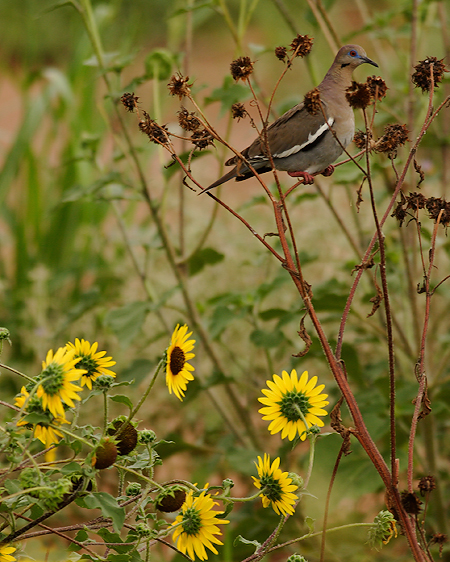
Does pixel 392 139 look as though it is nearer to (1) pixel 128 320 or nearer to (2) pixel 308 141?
(2) pixel 308 141

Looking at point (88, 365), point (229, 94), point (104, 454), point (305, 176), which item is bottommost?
point (104, 454)

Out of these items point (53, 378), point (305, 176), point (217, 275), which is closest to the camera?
point (53, 378)

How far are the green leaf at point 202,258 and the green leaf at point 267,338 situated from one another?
0.21 m

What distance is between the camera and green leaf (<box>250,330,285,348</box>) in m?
1.59

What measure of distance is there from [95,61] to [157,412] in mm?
1499

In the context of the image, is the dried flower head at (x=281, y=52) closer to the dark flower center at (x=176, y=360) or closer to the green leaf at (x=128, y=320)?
the dark flower center at (x=176, y=360)

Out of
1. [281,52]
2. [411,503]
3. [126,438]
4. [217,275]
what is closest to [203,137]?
[281,52]

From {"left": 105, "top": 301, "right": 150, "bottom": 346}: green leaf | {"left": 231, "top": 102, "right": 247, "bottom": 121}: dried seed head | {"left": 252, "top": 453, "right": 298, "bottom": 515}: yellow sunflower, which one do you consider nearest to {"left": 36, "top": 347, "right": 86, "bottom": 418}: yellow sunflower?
{"left": 252, "top": 453, "right": 298, "bottom": 515}: yellow sunflower

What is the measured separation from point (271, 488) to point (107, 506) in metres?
0.19

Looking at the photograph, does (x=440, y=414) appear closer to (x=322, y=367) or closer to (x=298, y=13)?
(x=322, y=367)

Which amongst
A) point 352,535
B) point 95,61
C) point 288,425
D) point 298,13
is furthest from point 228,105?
point 298,13

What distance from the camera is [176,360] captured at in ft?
2.53

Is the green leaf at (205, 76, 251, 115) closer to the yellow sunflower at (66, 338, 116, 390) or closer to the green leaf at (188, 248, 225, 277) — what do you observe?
the green leaf at (188, 248, 225, 277)

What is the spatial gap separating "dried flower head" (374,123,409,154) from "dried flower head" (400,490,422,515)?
0.37m
